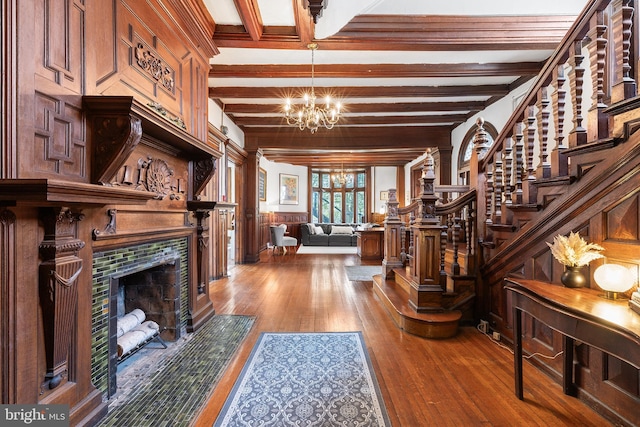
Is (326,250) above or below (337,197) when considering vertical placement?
below

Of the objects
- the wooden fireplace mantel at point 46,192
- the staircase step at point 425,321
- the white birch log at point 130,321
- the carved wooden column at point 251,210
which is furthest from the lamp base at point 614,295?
the carved wooden column at point 251,210

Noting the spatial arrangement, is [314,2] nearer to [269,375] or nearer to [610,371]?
[269,375]

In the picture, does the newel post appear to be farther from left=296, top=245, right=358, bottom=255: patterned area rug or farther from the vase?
left=296, top=245, right=358, bottom=255: patterned area rug

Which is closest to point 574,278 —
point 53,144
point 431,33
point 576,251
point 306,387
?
point 576,251

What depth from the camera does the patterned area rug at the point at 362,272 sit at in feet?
17.2

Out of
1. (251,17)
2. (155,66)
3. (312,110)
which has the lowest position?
(155,66)

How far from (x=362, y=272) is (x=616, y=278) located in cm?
436

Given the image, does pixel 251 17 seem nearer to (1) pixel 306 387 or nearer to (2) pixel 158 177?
(2) pixel 158 177

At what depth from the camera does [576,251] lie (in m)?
1.79

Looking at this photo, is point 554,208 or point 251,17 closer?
point 554,208

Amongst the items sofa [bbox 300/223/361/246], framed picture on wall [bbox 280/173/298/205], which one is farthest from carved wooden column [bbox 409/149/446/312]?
framed picture on wall [bbox 280/173/298/205]

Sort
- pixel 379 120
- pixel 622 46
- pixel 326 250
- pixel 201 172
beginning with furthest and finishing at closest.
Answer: pixel 326 250
pixel 379 120
pixel 201 172
pixel 622 46

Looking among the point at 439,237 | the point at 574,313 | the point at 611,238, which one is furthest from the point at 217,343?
the point at 611,238

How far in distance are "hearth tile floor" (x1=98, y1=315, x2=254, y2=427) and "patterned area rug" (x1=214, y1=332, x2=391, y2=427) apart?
24cm
